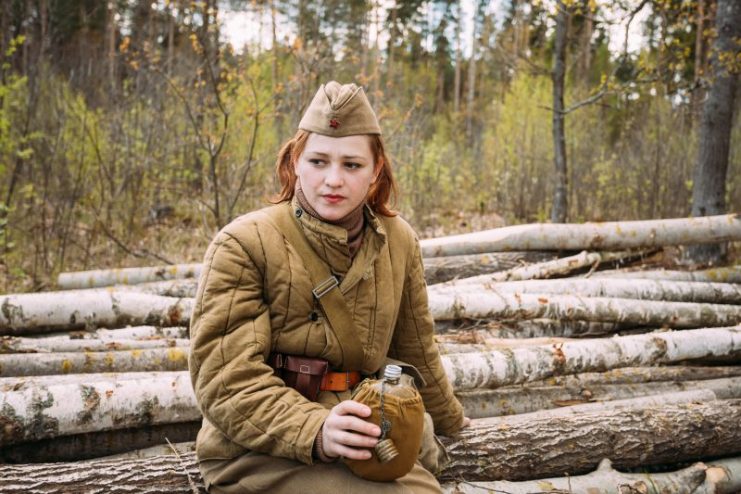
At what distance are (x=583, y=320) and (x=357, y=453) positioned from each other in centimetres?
319

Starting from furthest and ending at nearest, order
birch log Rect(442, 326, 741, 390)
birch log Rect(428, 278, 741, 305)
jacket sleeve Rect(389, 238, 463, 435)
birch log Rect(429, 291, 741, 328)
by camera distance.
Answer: birch log Rect(428, 278, 741, 305) → birch log Rect(429, 291, 741, 328) → birch log Rect(442, 326, 741, 390) → jacket sleeve Rect(389, 238, 463, 435)

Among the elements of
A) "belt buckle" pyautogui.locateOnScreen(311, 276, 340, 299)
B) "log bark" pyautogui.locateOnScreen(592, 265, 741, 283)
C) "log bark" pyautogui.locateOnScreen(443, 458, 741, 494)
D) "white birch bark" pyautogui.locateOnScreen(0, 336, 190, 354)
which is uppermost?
"belt buckle" pyautogui.locateOnScreen(311, 276, 340, 299)

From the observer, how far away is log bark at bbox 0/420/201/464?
2.77m

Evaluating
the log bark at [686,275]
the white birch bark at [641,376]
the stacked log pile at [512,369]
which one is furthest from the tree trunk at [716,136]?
the white birch bark at [641,376]

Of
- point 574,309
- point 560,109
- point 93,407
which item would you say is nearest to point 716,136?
point 560,109

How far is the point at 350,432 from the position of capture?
5.85 ft

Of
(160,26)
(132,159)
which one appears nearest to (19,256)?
(132,159)

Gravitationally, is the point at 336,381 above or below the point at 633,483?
above

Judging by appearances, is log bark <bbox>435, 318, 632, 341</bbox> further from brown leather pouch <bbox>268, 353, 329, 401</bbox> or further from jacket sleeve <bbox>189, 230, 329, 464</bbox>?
jacket sleeve <bbox>189, 230, 329, 464</bbox>

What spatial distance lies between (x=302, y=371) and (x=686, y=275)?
4736 mm

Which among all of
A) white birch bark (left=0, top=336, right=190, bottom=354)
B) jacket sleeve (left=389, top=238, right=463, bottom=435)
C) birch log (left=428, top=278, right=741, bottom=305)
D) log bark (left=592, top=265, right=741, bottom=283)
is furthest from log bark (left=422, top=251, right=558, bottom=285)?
jacket sleeve (left=389, top=238, right=463, bottom=435)

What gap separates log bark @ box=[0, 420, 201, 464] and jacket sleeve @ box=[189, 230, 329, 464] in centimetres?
123

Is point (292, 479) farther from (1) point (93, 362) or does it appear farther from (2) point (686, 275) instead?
(2) point (686, 275)

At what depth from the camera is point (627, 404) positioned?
3773mm
